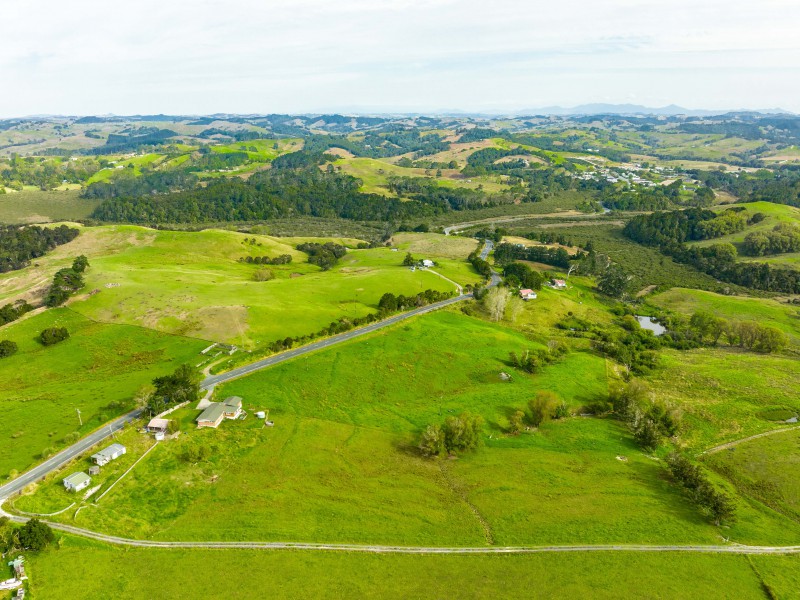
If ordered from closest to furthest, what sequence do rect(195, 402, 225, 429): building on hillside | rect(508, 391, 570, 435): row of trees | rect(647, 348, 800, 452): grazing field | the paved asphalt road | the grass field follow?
the grass field
the paved asphalt road
rect(195, 402, 225, 429): building on hillside
rect(508, 391, 570, 435): row of trees
rect(647, 348, 800, 452): grazing field

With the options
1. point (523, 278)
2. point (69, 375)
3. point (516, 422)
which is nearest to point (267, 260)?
point (69, 375)

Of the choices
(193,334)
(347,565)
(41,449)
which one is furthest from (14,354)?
(347,565)

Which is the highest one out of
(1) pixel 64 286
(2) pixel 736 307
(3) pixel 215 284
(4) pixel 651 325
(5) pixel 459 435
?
(1) pixel 64 286

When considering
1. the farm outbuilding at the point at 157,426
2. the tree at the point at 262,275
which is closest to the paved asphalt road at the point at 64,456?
the farm outbuilding at the point at 157,426

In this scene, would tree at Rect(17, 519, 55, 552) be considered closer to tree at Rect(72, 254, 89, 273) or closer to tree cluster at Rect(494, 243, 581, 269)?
tree at Rect(72, 254, 89, 273)

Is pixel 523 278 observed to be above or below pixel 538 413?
above

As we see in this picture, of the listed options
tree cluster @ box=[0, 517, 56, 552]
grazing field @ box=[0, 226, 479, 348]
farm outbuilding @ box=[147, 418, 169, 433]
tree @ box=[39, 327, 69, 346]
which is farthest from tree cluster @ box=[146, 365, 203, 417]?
tree @ box=[39, 327, 69, 346]

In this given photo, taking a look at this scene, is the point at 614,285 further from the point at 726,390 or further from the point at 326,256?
the point at 326,256
